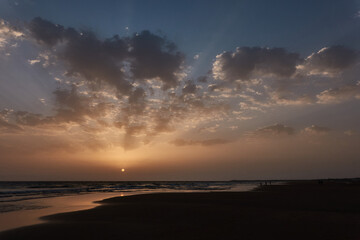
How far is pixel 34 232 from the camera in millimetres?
12539

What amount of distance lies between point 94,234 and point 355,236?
1153 cm

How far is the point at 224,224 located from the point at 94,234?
675 centimetres

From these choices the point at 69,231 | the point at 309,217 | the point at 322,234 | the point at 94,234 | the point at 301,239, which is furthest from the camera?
the point at 309,217

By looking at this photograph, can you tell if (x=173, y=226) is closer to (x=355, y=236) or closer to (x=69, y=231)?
(x=69, y=231)

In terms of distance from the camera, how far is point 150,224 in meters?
14.0

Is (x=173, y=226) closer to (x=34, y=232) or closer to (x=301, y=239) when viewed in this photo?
(x=301, y=239)

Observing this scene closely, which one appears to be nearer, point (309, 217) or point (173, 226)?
point (173, 226)

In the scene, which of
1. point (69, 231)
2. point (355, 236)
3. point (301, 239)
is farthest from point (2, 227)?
point (355, 236)

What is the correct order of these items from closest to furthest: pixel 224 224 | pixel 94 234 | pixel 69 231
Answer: pixel 94 234 → pixel 69 231 → pixel 224 224

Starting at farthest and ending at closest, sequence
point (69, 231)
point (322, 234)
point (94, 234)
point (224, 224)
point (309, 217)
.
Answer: point (309, 217) < point (224, 224) < point (69, 231) < point (94, 234) < point (322, 234)

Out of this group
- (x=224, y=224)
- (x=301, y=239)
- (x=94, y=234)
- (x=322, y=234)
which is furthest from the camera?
(x=224, y=224)

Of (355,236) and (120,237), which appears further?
(120,237)

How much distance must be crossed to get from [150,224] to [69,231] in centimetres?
420

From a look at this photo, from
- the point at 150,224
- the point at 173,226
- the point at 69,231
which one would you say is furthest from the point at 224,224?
the point at 69,231
